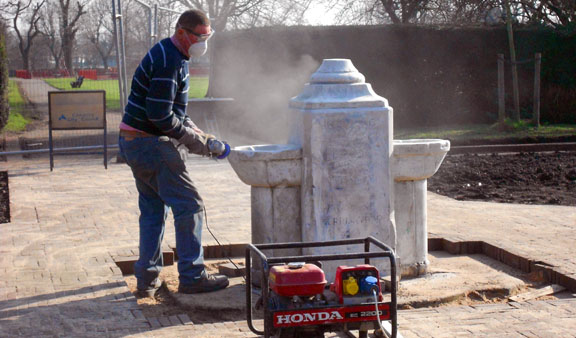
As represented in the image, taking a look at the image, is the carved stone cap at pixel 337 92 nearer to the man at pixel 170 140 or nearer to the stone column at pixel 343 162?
the stone column at pixel 343 162

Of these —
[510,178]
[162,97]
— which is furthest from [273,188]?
[510,178]

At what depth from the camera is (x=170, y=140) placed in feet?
18.5

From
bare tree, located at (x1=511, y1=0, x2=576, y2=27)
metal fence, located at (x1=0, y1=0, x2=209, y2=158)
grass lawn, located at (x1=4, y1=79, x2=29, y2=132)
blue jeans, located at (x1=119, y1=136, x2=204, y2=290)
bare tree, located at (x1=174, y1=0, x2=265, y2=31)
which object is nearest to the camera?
blue jeans, located at (x1=119, y1=136, x2=204, y2=290)

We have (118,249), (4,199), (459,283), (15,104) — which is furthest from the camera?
(15,104)

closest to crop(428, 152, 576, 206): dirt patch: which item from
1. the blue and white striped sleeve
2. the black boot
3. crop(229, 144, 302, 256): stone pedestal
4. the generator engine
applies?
crop(229, 144, 302, 256): stone pedestal

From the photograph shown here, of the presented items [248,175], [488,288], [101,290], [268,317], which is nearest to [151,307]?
[101,290]

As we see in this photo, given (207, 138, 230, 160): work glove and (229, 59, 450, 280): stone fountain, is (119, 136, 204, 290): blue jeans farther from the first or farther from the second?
(229, 59, 450, 280): stone fountain

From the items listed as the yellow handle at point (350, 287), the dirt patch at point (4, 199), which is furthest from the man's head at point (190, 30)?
the dirt patch at point (4, 199)

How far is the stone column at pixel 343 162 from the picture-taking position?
5.59 metres

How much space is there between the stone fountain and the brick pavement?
2.92 ft

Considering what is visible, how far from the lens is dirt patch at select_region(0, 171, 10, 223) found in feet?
28.9

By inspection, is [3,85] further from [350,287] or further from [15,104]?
[350,287]

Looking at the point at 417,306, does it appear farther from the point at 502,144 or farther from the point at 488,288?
the point at 502,144

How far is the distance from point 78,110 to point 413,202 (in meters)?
8.87
